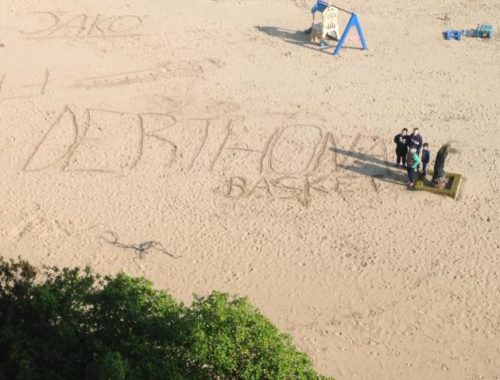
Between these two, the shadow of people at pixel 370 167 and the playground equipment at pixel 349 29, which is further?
the playground equipment at pixel 349 29

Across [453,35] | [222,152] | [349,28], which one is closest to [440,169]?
[222,152]

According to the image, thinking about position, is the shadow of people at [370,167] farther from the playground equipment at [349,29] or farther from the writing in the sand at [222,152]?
the playground equipment at [349,29]

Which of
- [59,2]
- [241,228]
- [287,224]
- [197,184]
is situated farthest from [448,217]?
[59,2]

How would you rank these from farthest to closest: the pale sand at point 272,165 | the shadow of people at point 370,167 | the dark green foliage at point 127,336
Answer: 1. the shadow of people at point 370,167
2. the pale sand at point 272,165
3. the dark green foliage at point 127,336

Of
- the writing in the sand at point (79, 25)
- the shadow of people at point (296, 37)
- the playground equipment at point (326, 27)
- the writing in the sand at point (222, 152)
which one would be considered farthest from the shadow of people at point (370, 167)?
the writing in the sand at point (79, 25)

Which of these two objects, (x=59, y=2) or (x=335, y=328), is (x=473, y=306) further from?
(x=59, y=2)

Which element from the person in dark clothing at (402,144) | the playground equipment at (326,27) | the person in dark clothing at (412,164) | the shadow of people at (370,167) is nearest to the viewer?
the person in dark clothing at (412,164)

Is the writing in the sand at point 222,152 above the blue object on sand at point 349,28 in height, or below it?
below
